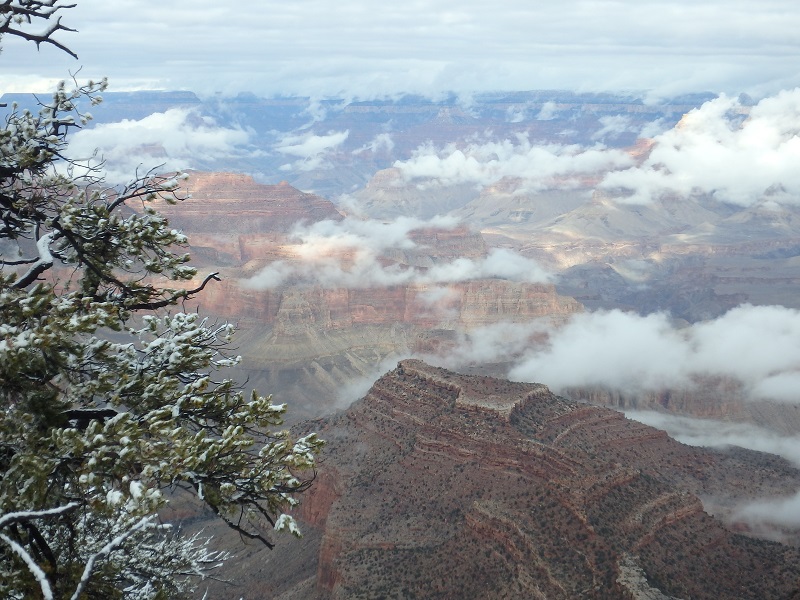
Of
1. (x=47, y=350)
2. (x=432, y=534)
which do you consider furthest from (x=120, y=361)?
(x=432, y=534)

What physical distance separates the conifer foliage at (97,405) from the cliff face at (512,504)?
111 ft

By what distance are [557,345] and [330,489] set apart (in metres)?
A: 92.7

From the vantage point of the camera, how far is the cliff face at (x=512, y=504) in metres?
46.3

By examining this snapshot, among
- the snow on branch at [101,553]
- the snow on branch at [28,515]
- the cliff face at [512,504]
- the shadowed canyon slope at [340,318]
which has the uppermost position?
the snow on branch at [28,515]

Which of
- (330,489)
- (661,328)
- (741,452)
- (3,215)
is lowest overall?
(661,328)

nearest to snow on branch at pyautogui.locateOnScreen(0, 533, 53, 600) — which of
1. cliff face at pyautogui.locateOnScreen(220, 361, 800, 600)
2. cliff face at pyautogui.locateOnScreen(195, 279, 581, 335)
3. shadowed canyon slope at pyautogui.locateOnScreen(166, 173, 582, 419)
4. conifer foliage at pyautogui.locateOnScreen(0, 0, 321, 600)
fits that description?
conifer foliage at pyautogui.locateOnScreen(0, 0, 321, 600)

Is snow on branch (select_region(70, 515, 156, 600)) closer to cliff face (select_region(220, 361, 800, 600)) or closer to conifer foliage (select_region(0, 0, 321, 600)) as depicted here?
conifer foliage (select_region(0, 0, 321, 600))

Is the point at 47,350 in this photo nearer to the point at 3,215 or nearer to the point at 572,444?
the point at 3,215

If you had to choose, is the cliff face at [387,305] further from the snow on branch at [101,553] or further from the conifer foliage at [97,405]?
the snow on branch at [101,553]

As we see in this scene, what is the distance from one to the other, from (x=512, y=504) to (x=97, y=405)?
4386cm

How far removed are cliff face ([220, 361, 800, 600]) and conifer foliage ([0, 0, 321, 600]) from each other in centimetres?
3368

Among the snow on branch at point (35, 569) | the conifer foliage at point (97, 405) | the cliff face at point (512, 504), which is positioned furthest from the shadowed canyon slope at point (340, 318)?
the snow on branch at point (35, 569)

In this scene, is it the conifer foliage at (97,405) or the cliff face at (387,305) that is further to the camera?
the cliff face at (387,305)

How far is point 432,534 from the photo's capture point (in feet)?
179
